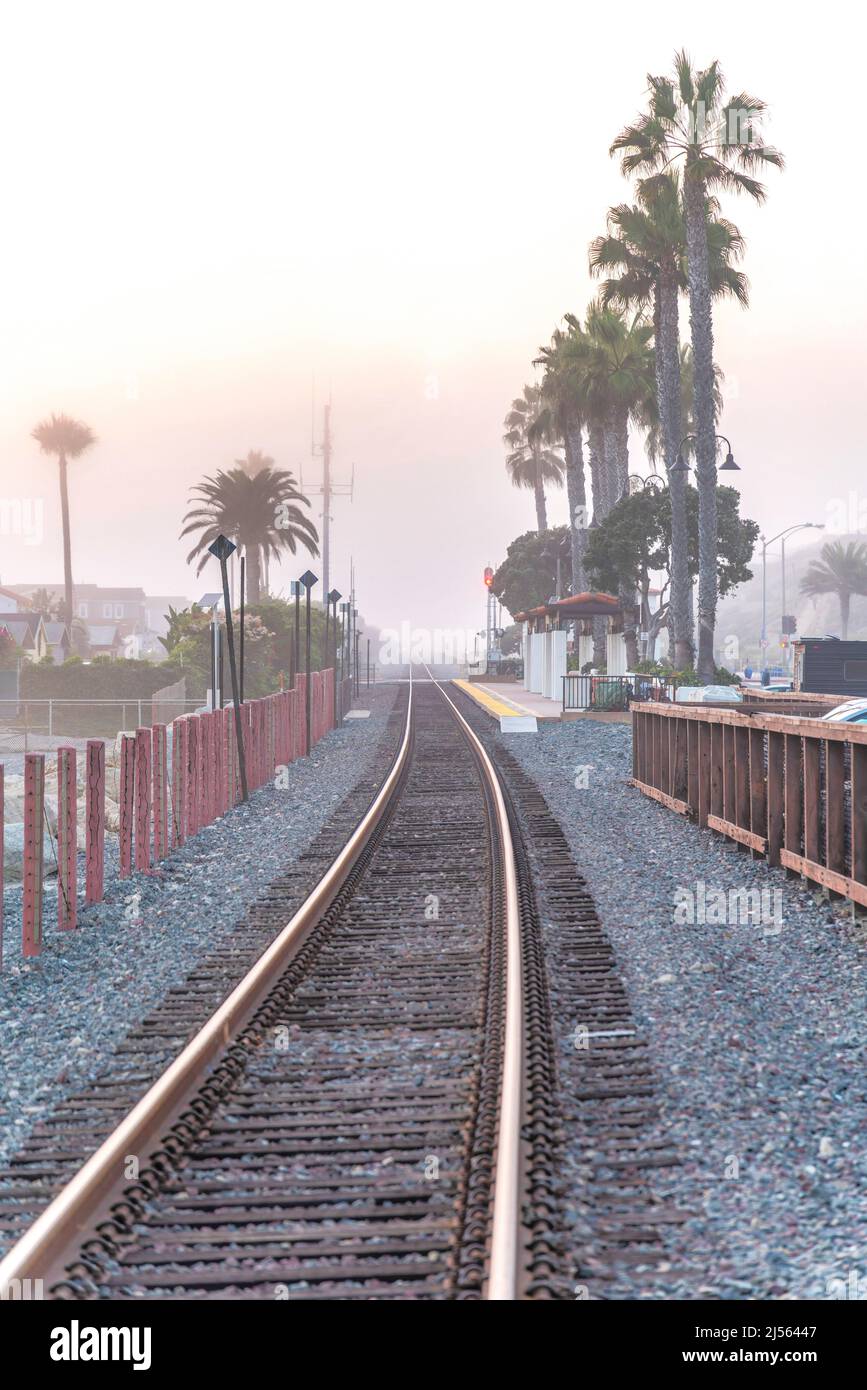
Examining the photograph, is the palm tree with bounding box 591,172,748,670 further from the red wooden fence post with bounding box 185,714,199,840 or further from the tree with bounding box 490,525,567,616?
the tree with bounding box 490,525,567,616

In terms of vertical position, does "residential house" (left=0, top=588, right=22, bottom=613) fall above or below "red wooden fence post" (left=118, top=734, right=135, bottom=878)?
above

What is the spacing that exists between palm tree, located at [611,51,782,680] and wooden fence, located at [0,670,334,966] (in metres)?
17.8

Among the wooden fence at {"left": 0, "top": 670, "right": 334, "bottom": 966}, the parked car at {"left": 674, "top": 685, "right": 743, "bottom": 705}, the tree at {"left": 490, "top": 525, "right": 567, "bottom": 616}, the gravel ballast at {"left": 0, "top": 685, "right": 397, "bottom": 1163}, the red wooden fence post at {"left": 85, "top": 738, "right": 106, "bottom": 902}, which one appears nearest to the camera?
the gravel ballast at {"left": 0, "top": 685, "right": 397, "bottom": 1163}

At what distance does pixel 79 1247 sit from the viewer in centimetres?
432

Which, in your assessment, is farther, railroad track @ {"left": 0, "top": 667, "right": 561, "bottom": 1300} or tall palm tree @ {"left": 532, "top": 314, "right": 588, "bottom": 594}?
tall palm tree @ {"left": 532, "top": 314, "right": 588, "bottom": 594}

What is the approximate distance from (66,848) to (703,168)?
3218cm

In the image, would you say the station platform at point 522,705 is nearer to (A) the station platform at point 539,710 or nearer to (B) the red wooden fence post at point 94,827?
(A) the station platform at point 539,710

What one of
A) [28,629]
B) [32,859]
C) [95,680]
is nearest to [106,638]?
[28,629]

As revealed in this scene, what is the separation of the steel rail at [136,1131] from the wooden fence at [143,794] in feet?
5.66

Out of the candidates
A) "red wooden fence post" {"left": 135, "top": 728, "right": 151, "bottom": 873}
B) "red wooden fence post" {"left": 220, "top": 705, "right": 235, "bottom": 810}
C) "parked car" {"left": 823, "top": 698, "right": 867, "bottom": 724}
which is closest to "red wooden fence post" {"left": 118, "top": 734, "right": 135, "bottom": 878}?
"red wooden fence post" {"left": 135, "top": 728, "right": 151, "bottom": 873}

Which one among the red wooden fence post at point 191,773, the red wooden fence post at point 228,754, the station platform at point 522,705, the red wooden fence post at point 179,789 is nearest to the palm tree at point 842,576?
the station platform at point 522,705

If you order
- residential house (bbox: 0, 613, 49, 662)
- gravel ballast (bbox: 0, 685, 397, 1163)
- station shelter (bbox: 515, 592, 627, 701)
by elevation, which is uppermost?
residential house (bbox: 0, 613, 49, 662)

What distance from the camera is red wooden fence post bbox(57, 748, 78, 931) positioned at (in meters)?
10.1

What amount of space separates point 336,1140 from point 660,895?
20.5ft
